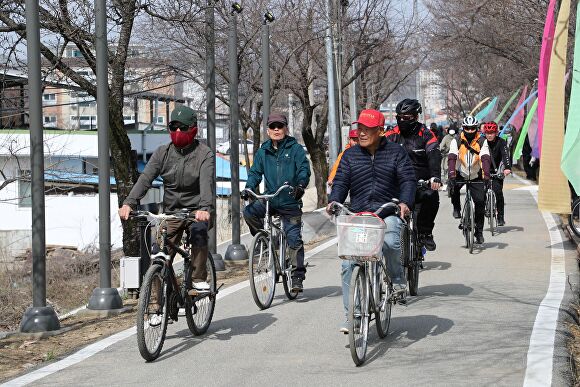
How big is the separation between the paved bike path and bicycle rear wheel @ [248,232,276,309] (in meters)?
0.14

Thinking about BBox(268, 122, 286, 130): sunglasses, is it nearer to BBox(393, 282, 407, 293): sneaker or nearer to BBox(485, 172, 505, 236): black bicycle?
BBox(393, 282, 407, 293): sneaker

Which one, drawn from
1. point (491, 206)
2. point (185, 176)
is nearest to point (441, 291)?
point (185, 176)

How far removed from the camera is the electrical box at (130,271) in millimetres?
11430

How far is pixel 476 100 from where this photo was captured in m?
72.8

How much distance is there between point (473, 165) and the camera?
51.5 ft

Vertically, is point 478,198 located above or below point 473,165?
below

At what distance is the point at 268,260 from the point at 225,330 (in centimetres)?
137

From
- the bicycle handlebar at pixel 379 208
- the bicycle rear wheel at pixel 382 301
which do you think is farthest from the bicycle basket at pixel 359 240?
the bicycle rear wheel at pixel 382 301

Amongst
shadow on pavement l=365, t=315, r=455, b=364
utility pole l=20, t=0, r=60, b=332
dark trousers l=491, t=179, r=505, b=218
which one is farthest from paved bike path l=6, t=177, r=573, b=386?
dark trousers l=491, t=179, r=505, b=218

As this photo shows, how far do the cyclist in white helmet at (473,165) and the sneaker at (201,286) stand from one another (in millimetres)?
7415

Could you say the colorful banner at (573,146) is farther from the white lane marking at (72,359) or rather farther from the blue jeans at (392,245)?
the white lane marking at (72,359)

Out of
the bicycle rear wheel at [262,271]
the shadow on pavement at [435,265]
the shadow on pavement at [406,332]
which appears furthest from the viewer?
the shadow on pavement at [435,265]

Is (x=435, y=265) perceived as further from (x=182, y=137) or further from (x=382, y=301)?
(x=182, y=137)

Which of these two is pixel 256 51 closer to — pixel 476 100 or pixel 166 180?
pixel 166 180
